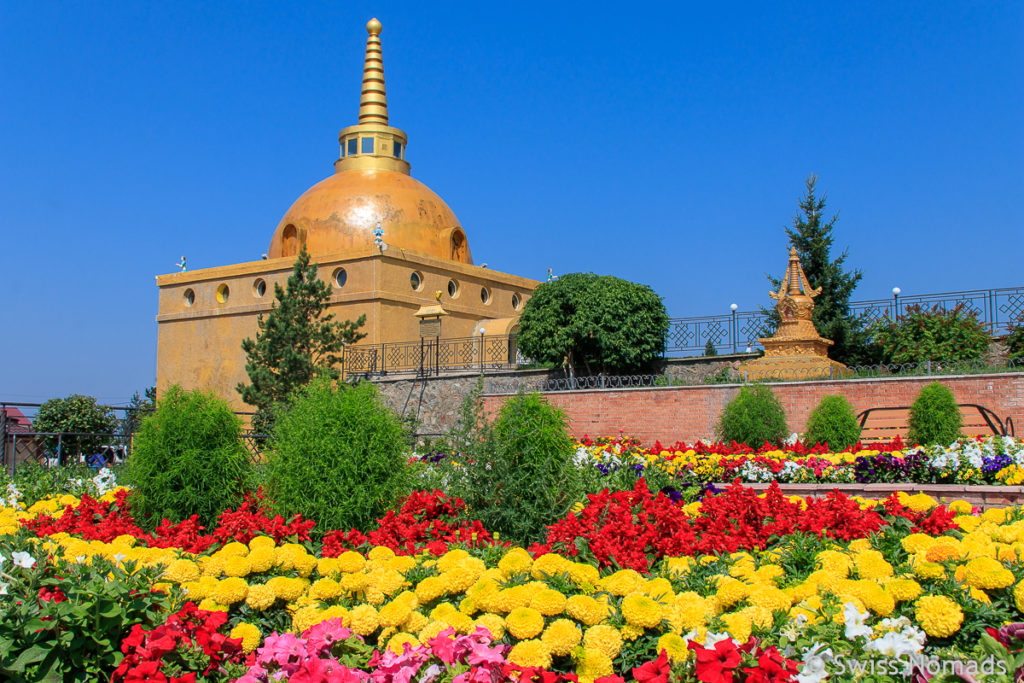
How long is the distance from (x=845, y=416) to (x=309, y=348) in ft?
37.6

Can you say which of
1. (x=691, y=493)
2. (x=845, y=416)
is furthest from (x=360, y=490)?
(x=845, y=416)

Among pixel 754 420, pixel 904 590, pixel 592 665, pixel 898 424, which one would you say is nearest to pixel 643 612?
pixel 592 665

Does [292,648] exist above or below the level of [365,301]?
below

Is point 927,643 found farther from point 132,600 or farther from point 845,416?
point 845,416

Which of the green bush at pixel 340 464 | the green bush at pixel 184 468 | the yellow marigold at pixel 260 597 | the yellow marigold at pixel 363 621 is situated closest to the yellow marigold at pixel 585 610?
the yellow marigold at pixel 363 621

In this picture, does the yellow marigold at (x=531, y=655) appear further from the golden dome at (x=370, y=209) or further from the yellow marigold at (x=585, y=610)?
the golden dome at (x=370, y=209)

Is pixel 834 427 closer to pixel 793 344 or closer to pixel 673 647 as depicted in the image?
pixel 793 344

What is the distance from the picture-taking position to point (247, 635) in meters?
3.58

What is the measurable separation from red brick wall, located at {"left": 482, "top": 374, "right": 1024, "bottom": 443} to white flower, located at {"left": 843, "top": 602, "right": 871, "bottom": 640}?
8.72 metres

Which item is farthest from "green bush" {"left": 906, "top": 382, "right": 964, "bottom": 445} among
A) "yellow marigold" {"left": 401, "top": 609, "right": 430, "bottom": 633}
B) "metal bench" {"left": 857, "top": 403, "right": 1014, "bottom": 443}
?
"yellow marigold" {"left": 401, "top": 609, "right": 430, "bottom": 633}

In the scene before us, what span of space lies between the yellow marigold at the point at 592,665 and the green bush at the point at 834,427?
7971mm

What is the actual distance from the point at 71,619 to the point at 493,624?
64.0 inches

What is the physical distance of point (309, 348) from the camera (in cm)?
1828

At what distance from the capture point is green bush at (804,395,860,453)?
10492 millimetres
